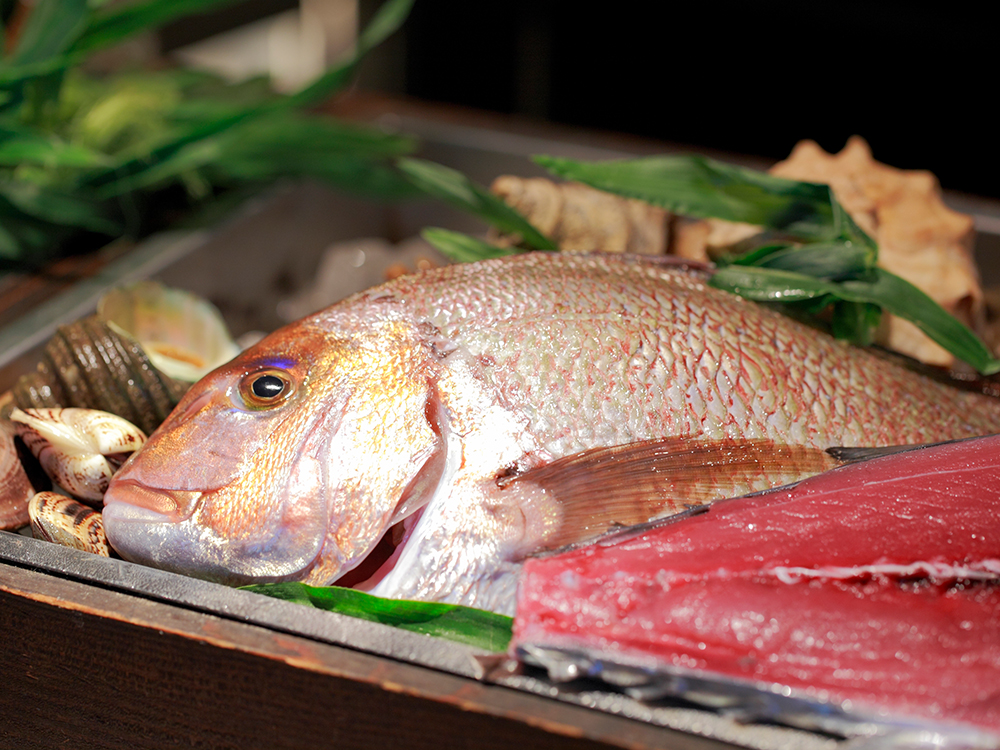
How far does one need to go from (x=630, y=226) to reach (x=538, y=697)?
35.9 inches

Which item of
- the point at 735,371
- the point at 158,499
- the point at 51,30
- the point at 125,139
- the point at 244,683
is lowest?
the point at 244,683

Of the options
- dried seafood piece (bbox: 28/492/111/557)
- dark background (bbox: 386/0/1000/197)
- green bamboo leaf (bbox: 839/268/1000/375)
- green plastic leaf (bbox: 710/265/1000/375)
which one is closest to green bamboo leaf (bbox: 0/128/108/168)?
dried seafood piece (bbox: 28/492/111/557)

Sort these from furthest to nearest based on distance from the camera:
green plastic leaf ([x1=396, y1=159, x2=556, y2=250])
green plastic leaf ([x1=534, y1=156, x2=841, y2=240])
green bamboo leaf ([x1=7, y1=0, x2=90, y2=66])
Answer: green bamboo leaf ([x1=7, y1=0, x2=90, y2=66])
green plastic leaf ([x1=396, y1=159, x2=556, y2=250])
green plastic leaf ([x1=534, y1=156, x2=841, y2=240])

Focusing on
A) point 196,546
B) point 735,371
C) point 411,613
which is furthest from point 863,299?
point 196,546

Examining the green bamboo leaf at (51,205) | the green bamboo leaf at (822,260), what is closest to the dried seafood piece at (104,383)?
the green bamboo leaf at (51,205)

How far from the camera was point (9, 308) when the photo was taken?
130cm

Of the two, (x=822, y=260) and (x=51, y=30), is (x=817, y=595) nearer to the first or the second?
(x=822, y=260)

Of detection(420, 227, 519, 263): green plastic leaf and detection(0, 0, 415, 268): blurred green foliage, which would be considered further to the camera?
detection(0, 0, 415, 268): blurred green foliage

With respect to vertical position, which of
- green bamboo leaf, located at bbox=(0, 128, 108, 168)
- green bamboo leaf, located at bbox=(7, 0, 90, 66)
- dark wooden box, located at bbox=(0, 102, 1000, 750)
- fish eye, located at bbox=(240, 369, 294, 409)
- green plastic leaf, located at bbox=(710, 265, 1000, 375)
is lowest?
dark wooden box, located at bbox=(0, 102, 1000, 750)

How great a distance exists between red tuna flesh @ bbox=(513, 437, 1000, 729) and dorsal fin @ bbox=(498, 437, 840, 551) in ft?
0.19

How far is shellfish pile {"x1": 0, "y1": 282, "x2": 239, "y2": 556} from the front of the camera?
812 millimetres

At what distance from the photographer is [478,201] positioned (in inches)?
49.1

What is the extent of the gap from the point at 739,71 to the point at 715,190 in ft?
7.81

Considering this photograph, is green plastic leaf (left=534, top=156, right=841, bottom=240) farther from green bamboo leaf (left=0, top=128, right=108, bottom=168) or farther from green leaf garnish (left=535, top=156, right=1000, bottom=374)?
green bamboo leaf (left=0, top=128, right=108, bottom=168)
